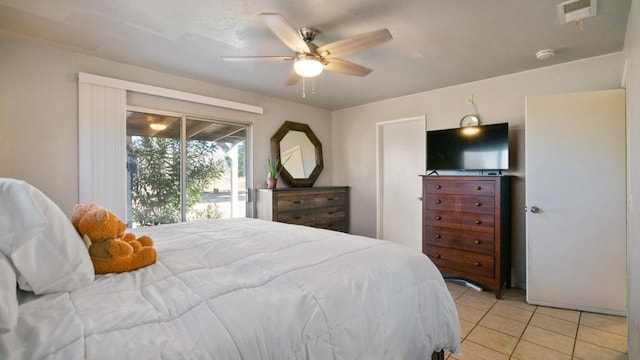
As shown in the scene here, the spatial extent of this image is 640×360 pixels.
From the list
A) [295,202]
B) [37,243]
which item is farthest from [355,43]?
[295,202]

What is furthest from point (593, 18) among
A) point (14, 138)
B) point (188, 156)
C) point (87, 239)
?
point (14, 138)

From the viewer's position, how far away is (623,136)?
7.84ft

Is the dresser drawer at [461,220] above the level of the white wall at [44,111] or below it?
below

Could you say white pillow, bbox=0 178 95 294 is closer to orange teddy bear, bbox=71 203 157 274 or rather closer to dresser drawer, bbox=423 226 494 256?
orange teddy bear, bbox=71 203 157 274

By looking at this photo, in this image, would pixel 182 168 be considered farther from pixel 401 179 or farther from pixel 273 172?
pixel 401 179

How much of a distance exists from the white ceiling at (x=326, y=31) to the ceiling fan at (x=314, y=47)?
0.21 m

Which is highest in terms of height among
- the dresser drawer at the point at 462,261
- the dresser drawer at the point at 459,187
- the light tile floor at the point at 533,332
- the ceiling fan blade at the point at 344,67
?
the ceiling fan blade at the point at 344,67

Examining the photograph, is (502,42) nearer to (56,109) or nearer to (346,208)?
(346,208)

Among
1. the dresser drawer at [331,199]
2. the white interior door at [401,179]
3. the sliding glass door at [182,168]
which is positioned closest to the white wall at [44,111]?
the sliding glass door at [182,168]

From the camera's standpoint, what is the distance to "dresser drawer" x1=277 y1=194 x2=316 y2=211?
146 inches

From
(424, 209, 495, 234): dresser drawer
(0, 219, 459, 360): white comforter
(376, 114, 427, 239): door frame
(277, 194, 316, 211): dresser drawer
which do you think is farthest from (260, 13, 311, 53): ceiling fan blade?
(376, 114, 427, 239): door frame

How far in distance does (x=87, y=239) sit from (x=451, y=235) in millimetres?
3165

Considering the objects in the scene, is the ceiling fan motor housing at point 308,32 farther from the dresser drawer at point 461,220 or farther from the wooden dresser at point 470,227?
the dresser drawer at point 461,220

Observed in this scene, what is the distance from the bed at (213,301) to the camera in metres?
0.70
